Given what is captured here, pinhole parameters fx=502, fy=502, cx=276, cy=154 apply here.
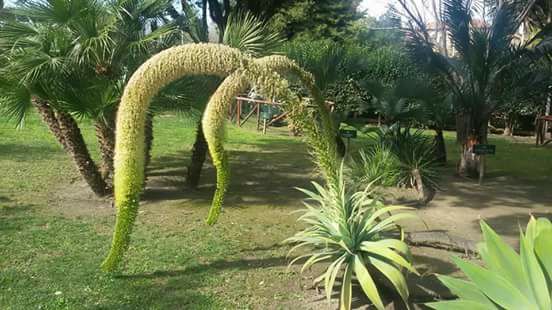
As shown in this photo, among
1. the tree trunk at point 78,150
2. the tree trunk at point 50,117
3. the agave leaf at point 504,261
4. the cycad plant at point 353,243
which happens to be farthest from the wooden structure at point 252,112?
the agave leaf at point 504,261

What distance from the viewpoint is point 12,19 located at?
673 cm

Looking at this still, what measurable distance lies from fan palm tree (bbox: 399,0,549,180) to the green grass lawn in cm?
133

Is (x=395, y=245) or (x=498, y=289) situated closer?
(x=498, y=289)

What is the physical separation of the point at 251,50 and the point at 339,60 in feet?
11.1

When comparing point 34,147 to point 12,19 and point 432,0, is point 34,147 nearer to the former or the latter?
point 12,19

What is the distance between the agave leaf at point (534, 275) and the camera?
1.97 m

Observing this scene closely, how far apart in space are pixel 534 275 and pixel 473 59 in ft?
24.1

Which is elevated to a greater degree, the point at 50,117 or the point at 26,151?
the point at 50,117

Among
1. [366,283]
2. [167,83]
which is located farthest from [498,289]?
[167,83]

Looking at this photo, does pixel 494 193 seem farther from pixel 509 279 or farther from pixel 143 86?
pixel 143 86

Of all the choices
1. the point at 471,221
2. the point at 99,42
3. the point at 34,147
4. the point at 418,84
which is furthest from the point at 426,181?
the point at 34,147

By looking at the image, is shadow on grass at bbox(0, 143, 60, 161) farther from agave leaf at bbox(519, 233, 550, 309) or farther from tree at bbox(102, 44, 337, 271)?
agave leaf at bbox(519, 233, 550, 309)

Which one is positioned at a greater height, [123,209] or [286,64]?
[286,64]

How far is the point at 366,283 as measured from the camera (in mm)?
3320
